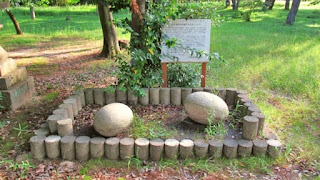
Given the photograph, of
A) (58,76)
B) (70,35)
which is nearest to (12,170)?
(58,76)

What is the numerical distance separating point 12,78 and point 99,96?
139cm

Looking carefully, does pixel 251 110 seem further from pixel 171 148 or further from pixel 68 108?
pixel 68 108

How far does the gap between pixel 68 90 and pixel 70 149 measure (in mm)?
2355

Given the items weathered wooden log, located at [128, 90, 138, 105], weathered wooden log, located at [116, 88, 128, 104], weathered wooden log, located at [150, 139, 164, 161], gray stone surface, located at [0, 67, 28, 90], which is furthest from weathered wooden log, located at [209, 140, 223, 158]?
gray stone surface, located at [0, 67, 28, 90]

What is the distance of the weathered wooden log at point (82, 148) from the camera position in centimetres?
296

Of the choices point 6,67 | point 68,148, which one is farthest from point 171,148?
point 6,67

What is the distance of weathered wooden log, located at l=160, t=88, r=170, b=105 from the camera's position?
13.8 feet

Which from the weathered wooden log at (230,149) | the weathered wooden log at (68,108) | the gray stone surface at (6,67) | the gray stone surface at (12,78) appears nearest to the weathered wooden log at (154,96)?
the weathered wooden log at (68,108)

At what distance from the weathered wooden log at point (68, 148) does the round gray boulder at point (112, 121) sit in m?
0.33

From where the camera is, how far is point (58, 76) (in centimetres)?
605

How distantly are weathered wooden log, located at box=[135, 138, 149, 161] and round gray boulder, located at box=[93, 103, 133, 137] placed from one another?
0.29 meters

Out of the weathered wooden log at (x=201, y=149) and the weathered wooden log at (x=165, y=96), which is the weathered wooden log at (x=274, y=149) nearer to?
the weathered wooden log at (x=201, y=149)

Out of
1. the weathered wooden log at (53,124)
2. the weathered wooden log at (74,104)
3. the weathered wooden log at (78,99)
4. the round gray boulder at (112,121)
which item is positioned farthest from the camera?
the weathered wooden log at (78,99)

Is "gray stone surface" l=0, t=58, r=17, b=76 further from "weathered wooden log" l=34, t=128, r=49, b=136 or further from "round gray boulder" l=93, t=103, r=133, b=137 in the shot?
"round gray boulder" l=93, t=103, r=133, b=137
